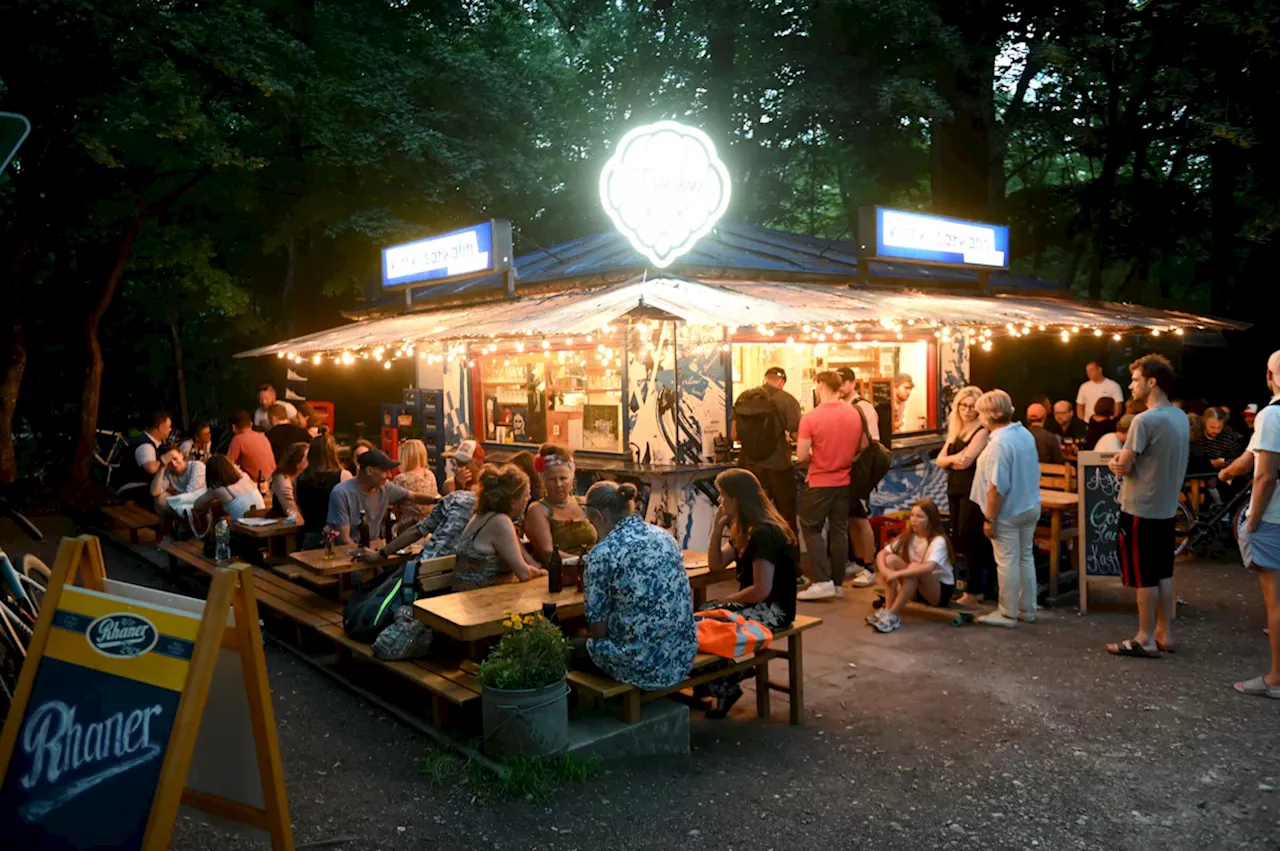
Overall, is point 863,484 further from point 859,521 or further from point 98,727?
point 98,727

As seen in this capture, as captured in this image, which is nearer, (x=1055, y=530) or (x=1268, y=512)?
(x=1268, y=512)

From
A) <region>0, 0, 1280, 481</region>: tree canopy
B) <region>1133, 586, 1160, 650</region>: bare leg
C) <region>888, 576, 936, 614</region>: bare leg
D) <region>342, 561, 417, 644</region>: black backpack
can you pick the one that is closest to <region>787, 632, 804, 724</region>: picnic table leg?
<region>888, 576, 936, 614</region>: bare leg

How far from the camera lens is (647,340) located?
30.0 feet

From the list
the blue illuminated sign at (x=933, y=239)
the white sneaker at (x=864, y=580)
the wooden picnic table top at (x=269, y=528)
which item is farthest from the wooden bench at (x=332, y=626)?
the blue illuminated sign at (x=933, y=239)

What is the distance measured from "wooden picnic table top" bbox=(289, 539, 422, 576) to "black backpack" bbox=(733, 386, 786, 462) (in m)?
3.17

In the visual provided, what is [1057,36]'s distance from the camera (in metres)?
16.1

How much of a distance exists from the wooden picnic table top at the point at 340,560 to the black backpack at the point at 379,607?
60 cm

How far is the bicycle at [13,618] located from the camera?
3445 mm

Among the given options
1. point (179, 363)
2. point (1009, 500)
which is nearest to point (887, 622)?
point (1009, 500)

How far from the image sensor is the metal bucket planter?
426cm

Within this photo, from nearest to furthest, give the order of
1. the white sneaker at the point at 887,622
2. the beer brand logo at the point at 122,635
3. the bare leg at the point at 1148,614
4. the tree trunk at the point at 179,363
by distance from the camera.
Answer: the beer brand logo at the point at 122,635
the bare leg at the point at 1148,614
the white sneaker at the point at 887,622
the tree trunk at the point at 179,363

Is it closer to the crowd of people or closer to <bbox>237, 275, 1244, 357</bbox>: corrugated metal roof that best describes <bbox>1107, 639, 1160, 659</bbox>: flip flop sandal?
the crowd of people

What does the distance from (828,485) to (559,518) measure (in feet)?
9.39

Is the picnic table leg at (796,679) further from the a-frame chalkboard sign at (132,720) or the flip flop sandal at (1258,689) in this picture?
the a-frame chalkboard sign at (132,720)
